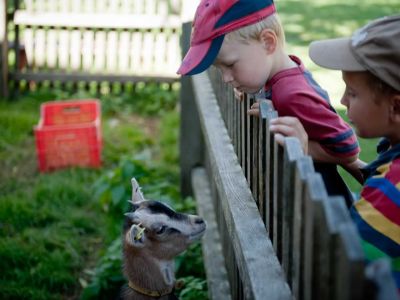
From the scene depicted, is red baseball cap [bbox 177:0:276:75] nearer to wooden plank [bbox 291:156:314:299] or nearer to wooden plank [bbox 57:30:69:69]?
wooden plank [bbox 291:156:314:299]

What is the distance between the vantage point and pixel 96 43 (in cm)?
1010

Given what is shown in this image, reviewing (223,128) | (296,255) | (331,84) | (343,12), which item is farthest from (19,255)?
(343,12)

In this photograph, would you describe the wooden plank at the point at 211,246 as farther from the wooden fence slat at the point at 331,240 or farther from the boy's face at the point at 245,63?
the wooden fence slat at the point at 331,240

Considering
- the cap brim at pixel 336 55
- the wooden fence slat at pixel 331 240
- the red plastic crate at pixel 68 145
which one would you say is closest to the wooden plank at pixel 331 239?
the wooden fence slat at pixel 331 240

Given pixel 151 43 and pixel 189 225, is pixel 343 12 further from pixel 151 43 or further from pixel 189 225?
pixel 189 225

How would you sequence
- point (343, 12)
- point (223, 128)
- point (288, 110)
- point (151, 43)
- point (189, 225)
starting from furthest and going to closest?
point (343, 12), point (151, 43), point (223, 128), point (189, 225), point (288, 110)

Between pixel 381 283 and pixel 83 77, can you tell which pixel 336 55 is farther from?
pixel 83 77

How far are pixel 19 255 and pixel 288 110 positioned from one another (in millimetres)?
3119

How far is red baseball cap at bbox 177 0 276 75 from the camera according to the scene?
3250 millimetres

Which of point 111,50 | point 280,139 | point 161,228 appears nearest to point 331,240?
point 280,139

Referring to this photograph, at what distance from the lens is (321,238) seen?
210 centimetres

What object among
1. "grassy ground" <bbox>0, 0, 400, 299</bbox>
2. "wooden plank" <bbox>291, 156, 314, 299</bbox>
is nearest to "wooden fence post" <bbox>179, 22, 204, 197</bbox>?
"grassy ground" <bbox>0, 0, 400, 299</bbox>

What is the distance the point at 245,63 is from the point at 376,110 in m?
0.86

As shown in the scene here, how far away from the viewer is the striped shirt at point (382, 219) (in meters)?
2.34
